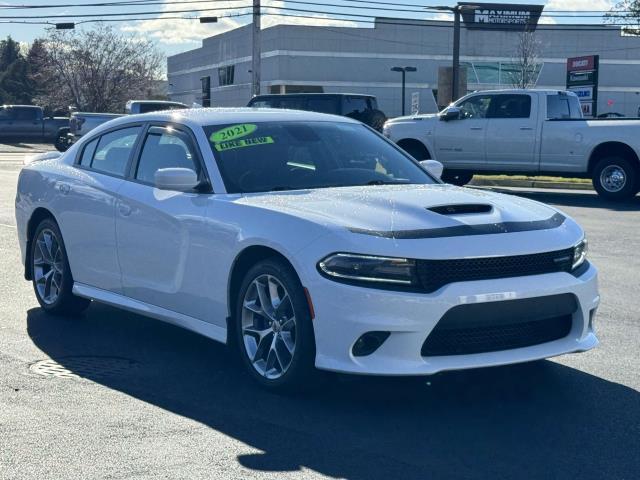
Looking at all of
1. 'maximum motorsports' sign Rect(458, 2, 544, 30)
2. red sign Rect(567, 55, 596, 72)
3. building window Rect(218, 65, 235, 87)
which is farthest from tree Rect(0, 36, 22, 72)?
red sign Rect(567, 55, 596, 72)

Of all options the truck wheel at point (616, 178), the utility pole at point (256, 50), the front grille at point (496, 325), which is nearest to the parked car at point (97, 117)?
the utility pole at point (256, 50)

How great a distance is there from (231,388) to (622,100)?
7487 cm

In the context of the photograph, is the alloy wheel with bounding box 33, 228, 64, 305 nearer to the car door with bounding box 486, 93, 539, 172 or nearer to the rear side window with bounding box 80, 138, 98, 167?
the rear side window with bounding box 80, 138, 98, 167

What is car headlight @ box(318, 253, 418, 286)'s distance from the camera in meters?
5.12

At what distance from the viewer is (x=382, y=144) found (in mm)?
7242

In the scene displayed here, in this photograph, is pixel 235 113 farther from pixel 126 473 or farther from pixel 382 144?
pixel 126 473

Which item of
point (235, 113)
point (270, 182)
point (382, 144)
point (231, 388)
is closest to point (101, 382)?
point (231, 388)

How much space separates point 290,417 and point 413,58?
72.3 m

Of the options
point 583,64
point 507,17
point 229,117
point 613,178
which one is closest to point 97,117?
point 583,64

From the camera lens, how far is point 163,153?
6.90m

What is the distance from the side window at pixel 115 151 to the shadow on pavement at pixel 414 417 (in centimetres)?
131

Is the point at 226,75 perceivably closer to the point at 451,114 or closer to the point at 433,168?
the point at 451,114

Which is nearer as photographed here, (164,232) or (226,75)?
(164,232)

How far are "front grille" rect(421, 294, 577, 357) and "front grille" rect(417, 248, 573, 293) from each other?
15cm
